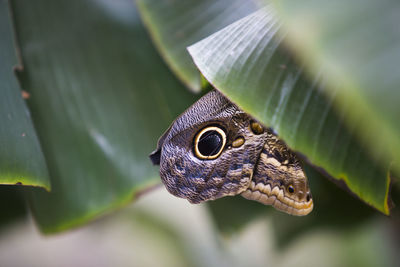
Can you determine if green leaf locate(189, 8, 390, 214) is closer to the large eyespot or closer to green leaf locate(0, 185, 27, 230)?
the large eyespot

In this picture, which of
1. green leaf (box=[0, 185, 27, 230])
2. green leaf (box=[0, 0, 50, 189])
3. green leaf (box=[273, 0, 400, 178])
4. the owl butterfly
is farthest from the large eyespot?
green leaf (box=[0, 185, 27, 230])

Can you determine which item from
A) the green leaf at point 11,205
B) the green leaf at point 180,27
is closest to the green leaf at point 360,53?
the green leaf at point 180,27

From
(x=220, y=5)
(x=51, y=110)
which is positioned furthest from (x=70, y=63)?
(x=220, y=5)

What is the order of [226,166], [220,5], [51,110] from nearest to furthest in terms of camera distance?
[226,166]
[220,5]
[51,110]

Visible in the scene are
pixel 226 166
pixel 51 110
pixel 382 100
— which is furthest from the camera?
pixel 51 110

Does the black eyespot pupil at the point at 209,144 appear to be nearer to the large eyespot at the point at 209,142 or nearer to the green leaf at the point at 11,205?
the large eyespot at the point at 209,142

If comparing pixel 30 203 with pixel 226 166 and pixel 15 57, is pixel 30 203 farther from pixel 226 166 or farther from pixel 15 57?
pixel 226 166

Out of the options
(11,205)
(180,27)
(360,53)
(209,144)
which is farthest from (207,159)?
(11,205)

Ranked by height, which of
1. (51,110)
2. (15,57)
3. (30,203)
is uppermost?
(15,57)
